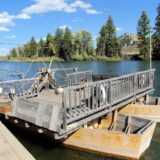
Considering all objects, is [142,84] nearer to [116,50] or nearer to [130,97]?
[130,97]

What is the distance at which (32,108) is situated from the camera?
7.18 m

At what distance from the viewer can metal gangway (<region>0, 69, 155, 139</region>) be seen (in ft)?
22.0

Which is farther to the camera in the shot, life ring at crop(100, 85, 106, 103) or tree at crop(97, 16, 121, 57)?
tree at crop(97, 16, 121, 57)

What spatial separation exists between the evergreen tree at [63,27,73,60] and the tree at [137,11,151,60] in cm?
2059

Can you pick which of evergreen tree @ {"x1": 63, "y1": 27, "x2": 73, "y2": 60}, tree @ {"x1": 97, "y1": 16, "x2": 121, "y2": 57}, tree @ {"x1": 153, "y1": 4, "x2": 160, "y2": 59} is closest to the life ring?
tree @ {"x1": 153, "y1": 4, "x2": 160, "y2": 59}

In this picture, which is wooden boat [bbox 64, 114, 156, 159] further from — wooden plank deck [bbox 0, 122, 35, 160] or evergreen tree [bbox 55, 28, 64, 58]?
evergreen tree [bbox 55, 28, 64, 58]

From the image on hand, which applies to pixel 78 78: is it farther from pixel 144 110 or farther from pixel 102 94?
pixel 102 94

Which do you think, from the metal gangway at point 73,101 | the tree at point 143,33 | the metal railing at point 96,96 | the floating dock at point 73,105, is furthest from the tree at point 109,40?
the metal railing at point 96,96

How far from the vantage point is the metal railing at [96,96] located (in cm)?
712

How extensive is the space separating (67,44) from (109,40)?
12407 millimetres

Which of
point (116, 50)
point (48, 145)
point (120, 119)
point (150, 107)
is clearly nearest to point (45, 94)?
point (48, 145)

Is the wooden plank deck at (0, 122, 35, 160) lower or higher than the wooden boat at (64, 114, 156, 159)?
higher

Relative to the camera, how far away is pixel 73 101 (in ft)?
28.4

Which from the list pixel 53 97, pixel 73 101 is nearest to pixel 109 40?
pixel 53 97
